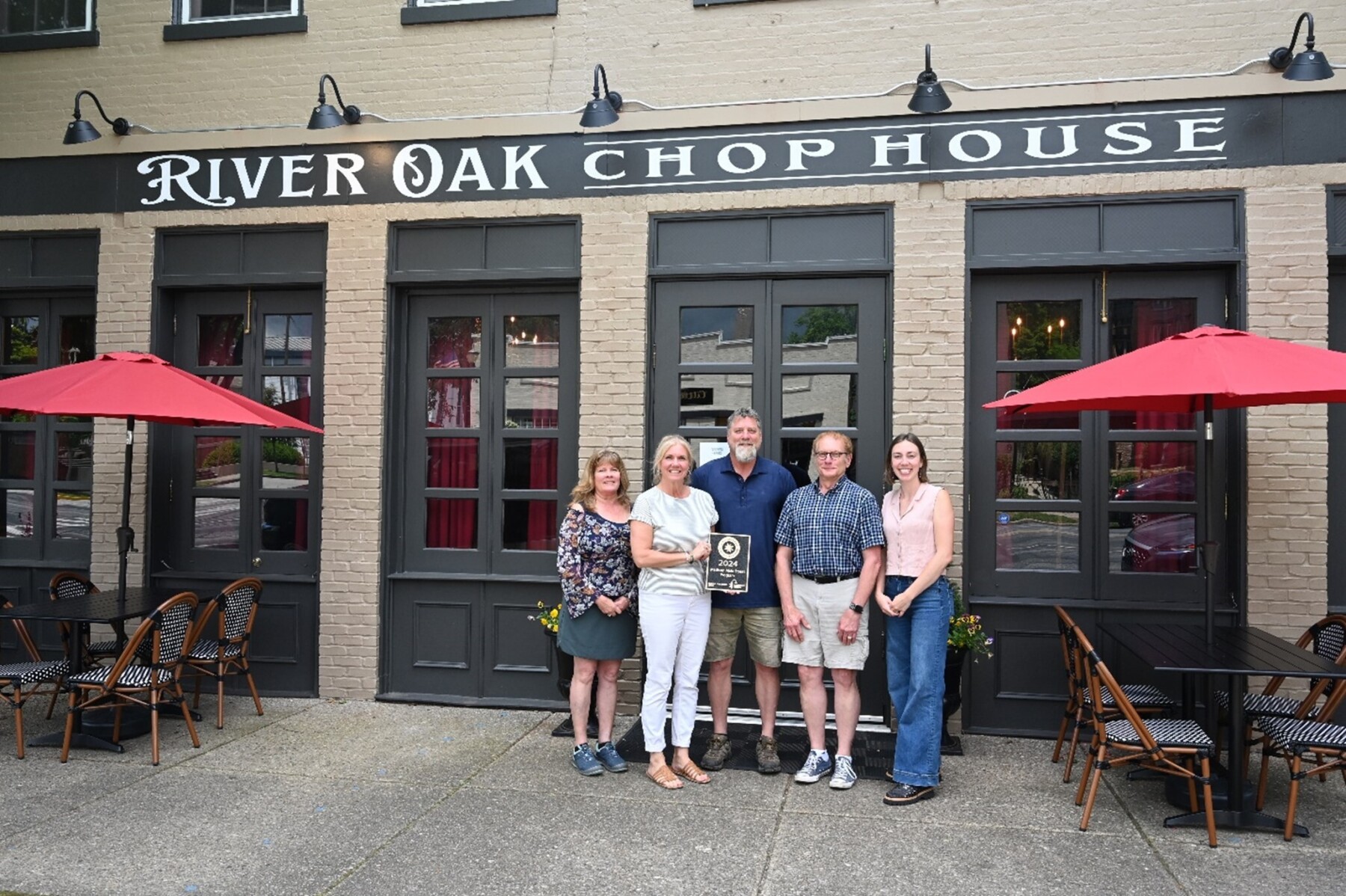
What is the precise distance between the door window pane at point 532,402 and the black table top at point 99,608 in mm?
2646

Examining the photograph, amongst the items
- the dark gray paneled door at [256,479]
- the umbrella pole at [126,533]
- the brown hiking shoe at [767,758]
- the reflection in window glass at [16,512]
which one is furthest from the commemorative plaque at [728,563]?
the reflection in window glass at [16,512]

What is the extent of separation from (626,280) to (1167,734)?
14.1 ft

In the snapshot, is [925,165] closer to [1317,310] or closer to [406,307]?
[1317,310]

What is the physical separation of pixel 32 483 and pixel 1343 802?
918 centimetres

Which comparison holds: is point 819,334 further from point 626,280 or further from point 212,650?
point 212,650

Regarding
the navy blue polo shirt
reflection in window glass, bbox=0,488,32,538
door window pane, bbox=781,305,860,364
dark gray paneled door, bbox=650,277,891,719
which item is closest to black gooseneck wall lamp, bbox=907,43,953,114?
dark gray paneled door, bbox=650,277,891,719

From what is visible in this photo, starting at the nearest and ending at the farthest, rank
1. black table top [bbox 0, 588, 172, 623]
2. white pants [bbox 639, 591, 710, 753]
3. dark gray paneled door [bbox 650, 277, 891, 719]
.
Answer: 1. white pants [bbox 639, 591, 710, 753]
2. black table top [bbox 0, 588, 172, 623]
3. dark gray paneled door [bbox 650, 277, 891, 719]

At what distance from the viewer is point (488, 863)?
4.44 metres

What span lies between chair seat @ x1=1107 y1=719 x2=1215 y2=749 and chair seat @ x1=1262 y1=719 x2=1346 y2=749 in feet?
0.95

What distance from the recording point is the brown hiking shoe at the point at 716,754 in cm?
573

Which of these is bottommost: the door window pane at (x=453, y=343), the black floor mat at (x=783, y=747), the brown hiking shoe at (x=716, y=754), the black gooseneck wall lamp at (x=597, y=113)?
the black floor mat at (x=783, y=747)

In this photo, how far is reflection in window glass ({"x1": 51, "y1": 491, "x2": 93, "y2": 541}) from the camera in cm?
797

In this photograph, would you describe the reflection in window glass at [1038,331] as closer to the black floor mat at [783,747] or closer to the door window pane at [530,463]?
the black floor mat at [783,747]

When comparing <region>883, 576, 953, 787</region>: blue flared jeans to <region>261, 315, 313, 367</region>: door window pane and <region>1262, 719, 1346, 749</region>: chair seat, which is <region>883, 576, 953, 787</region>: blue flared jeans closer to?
<region>1262, 719, 1346, 749</region>: chair seat
